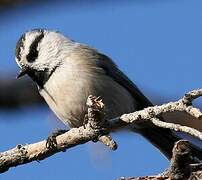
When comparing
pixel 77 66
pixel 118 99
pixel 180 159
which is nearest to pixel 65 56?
pixel 77 66

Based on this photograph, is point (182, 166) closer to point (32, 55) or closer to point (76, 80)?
point (76, 80)

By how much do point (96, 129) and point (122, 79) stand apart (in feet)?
5.17

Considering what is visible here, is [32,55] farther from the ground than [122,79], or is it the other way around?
[32,55]

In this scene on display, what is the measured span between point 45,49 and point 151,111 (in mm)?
1945

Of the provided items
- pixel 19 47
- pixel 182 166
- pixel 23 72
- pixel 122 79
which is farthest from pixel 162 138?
pixel 182 166

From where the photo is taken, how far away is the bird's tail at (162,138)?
3959 mm

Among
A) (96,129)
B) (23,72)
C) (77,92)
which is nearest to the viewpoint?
(96,129)

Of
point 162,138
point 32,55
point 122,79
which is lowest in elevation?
point 162,138

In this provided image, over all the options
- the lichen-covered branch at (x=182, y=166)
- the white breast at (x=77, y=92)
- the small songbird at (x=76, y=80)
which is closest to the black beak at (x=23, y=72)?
the small songbird at (x=76, y=80)

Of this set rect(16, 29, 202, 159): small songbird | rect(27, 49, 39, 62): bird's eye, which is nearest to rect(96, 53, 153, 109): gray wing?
rect(16, 29, 202, 159): small songbird

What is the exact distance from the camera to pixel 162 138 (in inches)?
158

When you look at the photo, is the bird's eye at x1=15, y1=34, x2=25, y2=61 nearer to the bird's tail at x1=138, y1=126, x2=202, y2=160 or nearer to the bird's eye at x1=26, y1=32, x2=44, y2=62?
the bird's eye at x1=26, y1=32, x2=44, y2=62

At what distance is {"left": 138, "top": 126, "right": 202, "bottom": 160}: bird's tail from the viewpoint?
3959 mm

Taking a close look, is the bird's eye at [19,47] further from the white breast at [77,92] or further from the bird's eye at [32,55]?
the white breast at [77,92]
